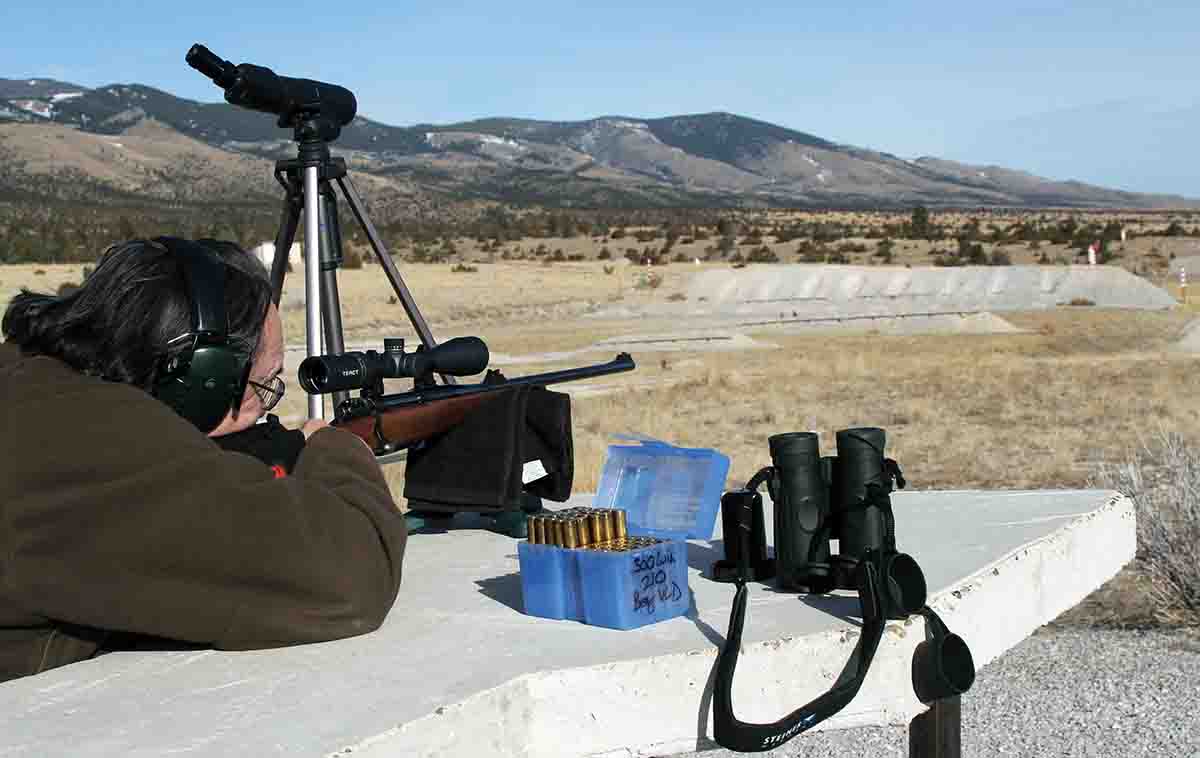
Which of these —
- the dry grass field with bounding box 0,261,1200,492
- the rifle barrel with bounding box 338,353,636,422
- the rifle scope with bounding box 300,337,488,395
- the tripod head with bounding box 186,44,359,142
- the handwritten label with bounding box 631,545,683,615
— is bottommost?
the dry grass field with bounding box 0,261,1200,492

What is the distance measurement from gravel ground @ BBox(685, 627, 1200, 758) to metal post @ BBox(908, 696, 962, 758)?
1982mm

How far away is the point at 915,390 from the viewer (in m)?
17.6

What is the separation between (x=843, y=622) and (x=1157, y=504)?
214 inches

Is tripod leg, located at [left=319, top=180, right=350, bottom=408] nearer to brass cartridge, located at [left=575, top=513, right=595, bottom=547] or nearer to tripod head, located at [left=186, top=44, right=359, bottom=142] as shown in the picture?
tripod head, located at [left=186, top=44, right=359, bottom=142]

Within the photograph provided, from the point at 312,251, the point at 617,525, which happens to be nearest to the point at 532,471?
the point at 617,525

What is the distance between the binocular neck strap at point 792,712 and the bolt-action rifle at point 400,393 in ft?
4.22

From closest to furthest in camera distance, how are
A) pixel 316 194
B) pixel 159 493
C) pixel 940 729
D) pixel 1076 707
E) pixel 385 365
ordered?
pixel 159 493
pixel 940 729
pixel 385 365
pixel 316 194
pixel 1076 707

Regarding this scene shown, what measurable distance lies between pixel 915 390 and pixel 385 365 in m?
14.5

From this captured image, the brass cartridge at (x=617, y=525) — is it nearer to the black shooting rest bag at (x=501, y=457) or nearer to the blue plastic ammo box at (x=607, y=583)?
the blue plastic ammo box at (x=607, y=583)

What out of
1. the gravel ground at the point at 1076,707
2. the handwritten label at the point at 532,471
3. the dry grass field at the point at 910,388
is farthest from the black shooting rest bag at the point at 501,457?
the dry grass field at the point at 910,388

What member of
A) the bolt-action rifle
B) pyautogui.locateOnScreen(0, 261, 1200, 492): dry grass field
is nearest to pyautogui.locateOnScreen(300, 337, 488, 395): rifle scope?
the bolt-action rifle

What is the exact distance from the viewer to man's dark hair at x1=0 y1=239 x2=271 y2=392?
Result: 2.62m

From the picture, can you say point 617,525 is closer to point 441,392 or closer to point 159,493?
point 159,493

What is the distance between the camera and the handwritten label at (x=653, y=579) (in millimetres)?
2896
